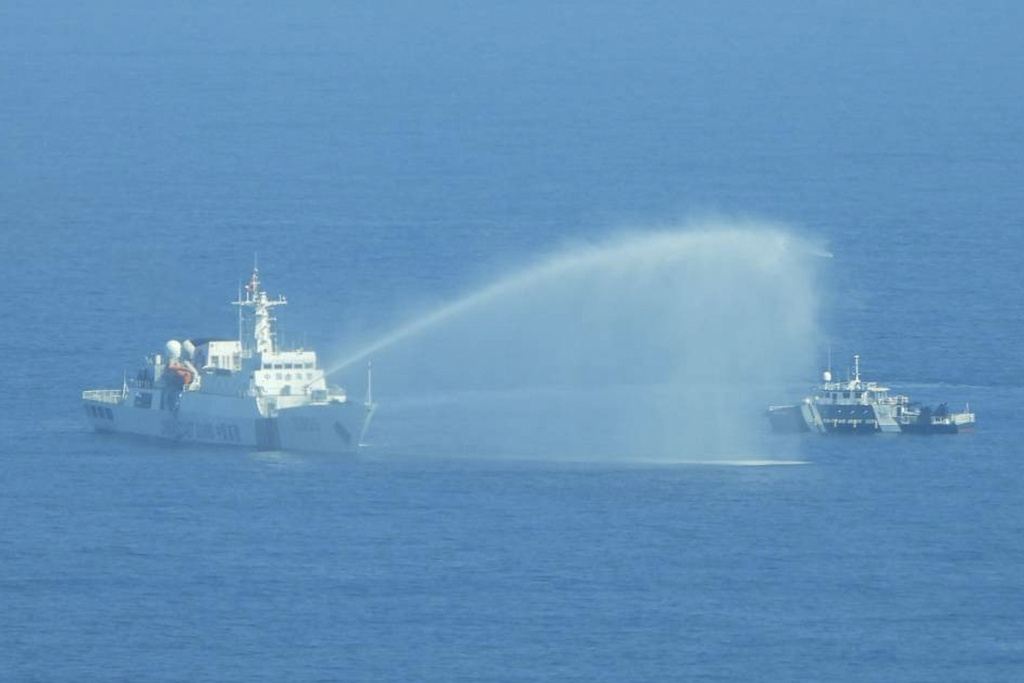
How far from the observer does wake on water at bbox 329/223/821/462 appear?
144125mm

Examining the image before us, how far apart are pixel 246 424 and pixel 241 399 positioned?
1.24 metres

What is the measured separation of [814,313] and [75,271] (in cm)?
3662

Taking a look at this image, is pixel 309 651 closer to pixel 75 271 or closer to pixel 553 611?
pixel 553 611

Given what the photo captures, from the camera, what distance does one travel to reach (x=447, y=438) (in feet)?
471

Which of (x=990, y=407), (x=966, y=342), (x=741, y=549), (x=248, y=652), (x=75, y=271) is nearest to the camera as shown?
(x=248, y=652)

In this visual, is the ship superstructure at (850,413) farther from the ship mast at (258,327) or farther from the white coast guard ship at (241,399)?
the ship mast at (258,327)

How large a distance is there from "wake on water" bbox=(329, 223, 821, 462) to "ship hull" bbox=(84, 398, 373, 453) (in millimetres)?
2424

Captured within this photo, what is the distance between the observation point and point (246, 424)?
477 ft

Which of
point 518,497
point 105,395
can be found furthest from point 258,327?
point 518,497

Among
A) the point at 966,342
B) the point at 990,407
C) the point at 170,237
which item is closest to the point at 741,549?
the point at 990,407

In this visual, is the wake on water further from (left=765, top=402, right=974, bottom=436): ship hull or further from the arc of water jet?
(left=765, top=402, right=974, bottom=436): ship hull

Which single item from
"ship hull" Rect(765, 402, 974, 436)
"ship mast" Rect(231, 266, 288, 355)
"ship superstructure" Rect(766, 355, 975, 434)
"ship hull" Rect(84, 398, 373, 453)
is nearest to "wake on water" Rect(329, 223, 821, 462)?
"ship hull" Rect(765, 402, 974, 436)

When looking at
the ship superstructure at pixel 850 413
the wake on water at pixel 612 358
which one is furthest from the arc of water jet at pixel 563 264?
the ship superstructure at pixel 850 413

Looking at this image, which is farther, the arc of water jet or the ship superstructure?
the arc of water jet
